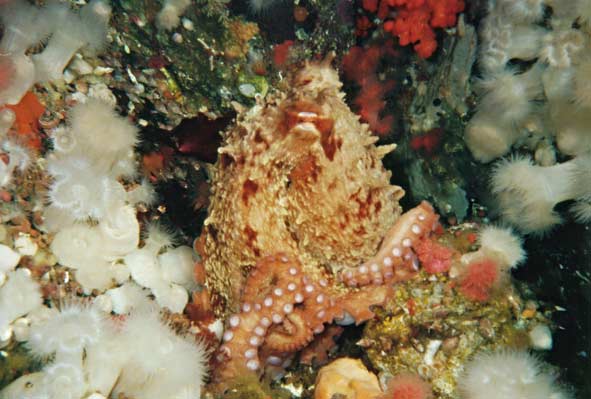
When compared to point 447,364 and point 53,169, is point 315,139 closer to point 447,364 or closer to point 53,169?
point 447,364

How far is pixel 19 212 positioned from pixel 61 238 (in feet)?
1.04

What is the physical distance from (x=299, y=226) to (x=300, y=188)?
0.90 feet

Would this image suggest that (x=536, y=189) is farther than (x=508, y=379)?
Yes

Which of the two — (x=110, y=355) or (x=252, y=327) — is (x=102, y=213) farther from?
(x=252, y=327)

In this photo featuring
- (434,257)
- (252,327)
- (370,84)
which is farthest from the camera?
(370,84)

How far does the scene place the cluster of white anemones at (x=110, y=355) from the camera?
2537 mm

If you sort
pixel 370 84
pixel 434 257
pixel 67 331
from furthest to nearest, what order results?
pixel 370 84
pixel 434 257
pixel 67 331

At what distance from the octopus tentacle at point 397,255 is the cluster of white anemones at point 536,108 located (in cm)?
54

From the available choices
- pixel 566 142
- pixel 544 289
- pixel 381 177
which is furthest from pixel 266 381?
pixel 566 142

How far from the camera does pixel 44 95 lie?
10.3 feet

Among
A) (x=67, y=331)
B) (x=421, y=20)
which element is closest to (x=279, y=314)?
(x=67, y=331)

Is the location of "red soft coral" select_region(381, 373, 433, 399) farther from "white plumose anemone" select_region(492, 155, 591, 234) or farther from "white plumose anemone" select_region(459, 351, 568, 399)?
"white plumose anemone" select_region(492, 155, 591, 234)

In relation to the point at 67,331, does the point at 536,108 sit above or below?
above

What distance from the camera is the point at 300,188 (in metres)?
2.96
